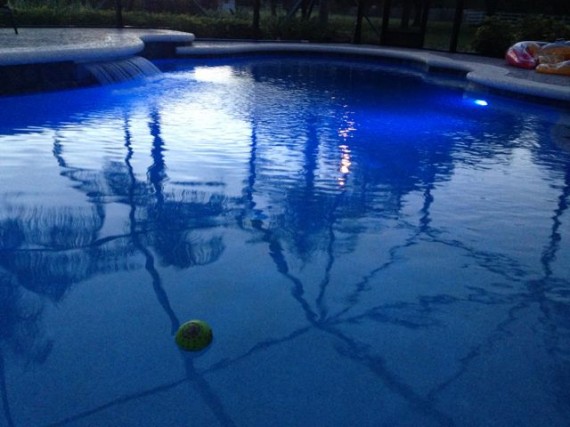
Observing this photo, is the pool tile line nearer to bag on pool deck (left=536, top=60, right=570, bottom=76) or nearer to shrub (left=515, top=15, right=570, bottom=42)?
bag on pool deck (left=536, top=60, right=570, bottom=76)

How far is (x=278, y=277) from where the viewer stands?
400cm

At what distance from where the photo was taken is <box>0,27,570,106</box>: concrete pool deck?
32.6ft

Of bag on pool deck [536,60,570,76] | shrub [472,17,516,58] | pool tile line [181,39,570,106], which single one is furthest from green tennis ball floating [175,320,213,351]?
shrub [472,17,516,58]

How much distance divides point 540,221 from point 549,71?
33.3 ft

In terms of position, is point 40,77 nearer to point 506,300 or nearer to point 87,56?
point 87,56

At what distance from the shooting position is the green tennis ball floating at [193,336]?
10.1 feet

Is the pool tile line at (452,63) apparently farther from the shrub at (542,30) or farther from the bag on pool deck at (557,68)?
the shrub at (542,30)

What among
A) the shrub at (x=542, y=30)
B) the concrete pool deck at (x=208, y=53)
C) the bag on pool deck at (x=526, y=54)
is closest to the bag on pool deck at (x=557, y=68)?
the concrete pool deck at (x=208, y=53)

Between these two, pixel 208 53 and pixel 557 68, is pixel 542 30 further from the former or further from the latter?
pixel 208 53

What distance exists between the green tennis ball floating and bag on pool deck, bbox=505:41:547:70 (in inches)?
572

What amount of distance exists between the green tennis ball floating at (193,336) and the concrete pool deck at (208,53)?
8029 millimetres

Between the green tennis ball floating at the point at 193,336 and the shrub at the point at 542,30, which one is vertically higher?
the shrub at the point at 542,30

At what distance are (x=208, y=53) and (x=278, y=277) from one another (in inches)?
567

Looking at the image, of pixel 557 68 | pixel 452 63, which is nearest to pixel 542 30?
pixel 452 63
